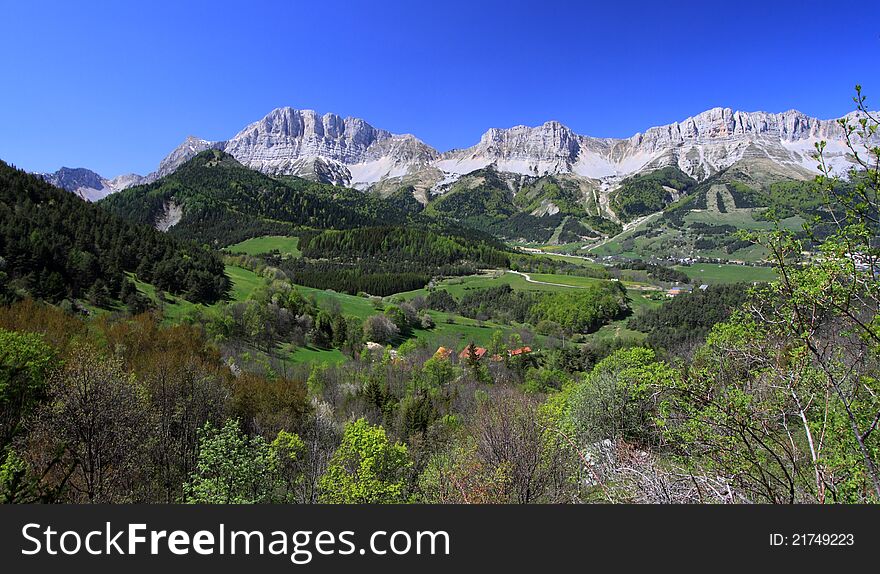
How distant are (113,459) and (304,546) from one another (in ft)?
59.8

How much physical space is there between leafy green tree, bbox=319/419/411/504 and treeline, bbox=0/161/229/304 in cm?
5230

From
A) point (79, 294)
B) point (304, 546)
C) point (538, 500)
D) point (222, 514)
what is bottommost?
point (538, 500)

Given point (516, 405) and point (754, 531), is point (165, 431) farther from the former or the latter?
point (754, 531)

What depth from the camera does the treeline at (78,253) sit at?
61594 mm

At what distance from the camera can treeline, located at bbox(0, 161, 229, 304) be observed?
61594 mm

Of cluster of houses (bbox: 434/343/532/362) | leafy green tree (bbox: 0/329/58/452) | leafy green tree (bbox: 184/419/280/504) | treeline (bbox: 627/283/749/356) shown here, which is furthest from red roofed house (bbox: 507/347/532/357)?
leafy green tree (bbox: 0/329/58/452)

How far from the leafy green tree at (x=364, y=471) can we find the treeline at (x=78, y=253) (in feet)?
172

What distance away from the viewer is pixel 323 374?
6625cm

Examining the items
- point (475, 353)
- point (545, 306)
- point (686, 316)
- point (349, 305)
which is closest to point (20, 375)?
point (475, 353)

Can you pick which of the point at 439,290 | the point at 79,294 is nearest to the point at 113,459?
the point at 79,294

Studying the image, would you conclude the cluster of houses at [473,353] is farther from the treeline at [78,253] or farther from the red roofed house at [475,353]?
the treeline at [78,253]

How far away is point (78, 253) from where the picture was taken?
231 ft

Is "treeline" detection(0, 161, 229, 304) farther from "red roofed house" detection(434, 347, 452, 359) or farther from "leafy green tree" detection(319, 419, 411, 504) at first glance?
"leafy green tree" detection(319, 419, 411, 504)

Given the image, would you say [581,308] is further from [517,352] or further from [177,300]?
[177,300]
